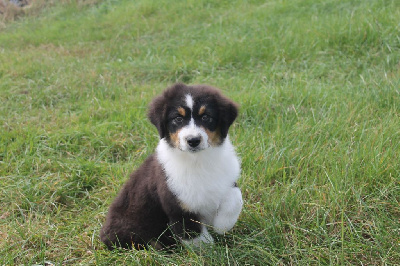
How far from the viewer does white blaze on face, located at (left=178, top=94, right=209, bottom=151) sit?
269 cm

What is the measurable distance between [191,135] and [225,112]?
13.3 inches

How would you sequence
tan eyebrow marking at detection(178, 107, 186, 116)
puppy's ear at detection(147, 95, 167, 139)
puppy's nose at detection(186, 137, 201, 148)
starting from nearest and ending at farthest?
Answer: puppy's nose at detection(186, 137, 201, 148) < tan eyebrow marking at detection(178, 107, 186, 116) < puppy's ear at detection(147, 95, 167, 139)

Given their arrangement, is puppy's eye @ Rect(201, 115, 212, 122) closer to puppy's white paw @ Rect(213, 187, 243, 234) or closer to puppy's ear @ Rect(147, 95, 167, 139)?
puppy's ear @ Rect(147, 95, 167, 139)

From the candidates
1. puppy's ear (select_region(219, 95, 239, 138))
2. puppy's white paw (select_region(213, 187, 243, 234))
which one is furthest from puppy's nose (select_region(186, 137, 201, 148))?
puppy's white paw (select_region(213, 187, 243, 234))

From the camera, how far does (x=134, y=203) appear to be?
3.11 m

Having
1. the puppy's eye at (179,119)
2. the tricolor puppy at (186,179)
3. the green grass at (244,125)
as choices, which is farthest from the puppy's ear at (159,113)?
the green grass at (244,125)

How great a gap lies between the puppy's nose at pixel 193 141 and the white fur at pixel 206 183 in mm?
167

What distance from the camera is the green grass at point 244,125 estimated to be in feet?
9.78

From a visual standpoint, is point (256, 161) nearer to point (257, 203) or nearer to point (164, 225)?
point (257, 203)

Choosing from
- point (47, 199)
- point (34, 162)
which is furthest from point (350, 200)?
point (34, 162)

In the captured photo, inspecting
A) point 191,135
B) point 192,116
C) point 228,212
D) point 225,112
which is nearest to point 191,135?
point 191,135

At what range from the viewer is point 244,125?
4746 mm

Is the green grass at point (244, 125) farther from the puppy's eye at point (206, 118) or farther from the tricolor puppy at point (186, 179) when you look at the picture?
the puppy's eye at point (206, 118)

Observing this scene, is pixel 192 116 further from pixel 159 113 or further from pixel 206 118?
pixel 159 113
